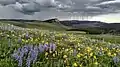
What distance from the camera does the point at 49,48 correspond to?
338 inches

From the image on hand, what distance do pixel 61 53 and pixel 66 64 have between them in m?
1.08

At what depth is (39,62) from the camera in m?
7.02

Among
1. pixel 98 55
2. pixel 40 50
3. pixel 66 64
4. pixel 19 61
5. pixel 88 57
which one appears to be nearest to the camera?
pixel 19 61

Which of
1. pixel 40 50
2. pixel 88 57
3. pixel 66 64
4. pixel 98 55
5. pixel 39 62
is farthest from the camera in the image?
pixel 98 55

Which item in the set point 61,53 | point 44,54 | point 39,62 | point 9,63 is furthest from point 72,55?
point 9,63

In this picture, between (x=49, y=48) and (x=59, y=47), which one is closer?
(x=49, y=48)

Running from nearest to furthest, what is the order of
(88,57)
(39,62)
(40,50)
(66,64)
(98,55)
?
(39,62) < (66,64) < (40,50) < (88,57) < (98,55)

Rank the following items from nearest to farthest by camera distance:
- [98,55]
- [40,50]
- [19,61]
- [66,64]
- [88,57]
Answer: [19,61]
[66,64]
[40,50]
[88,57]
[98,55]

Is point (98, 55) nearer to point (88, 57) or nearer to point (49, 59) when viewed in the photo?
point (88, 57)

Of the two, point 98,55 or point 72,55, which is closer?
point 72,55

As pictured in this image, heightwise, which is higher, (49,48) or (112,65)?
(49,48)

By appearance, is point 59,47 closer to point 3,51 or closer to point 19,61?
point 3,51

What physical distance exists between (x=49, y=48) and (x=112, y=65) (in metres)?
2.01

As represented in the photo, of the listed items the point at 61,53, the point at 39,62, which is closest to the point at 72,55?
the point at 61,53
